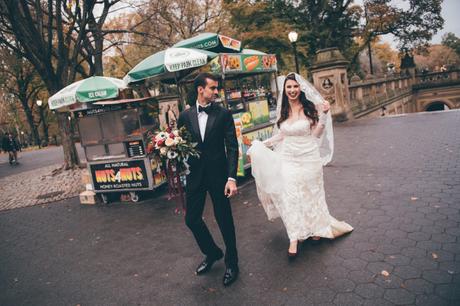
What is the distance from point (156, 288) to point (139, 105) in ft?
16.3

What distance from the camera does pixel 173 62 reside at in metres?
6.86

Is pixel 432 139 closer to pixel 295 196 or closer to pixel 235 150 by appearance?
pixel 295 196

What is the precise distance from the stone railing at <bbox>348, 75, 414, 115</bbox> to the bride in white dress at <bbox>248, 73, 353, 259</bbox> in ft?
46.1

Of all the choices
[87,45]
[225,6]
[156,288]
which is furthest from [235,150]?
[225,6]

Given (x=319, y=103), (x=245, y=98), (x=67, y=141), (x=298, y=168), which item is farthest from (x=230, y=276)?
(x=67, y=141)

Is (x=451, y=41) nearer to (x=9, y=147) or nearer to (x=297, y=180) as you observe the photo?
(x=9, y=147)

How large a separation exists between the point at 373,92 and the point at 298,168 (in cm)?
2015

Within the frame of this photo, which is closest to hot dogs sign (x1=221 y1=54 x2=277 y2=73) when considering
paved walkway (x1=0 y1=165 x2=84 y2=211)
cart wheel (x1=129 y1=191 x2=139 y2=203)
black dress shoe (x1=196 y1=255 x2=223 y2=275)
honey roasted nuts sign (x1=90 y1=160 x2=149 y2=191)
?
honey roasted nuts sign (x1=90 y1=160 x2=149 y2=191)

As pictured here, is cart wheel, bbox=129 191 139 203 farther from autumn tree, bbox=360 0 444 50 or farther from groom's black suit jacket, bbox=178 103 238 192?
autumn tree, bbox=360 0 444 50

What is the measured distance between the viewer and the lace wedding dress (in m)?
4.03

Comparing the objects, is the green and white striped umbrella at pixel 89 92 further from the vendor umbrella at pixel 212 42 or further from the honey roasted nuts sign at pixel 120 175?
the vendor umbrella at pixel 212 42

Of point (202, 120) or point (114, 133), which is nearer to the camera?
point (202, 120)

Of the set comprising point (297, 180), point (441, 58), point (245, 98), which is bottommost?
point (297, 180)

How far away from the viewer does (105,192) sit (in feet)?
26.6
